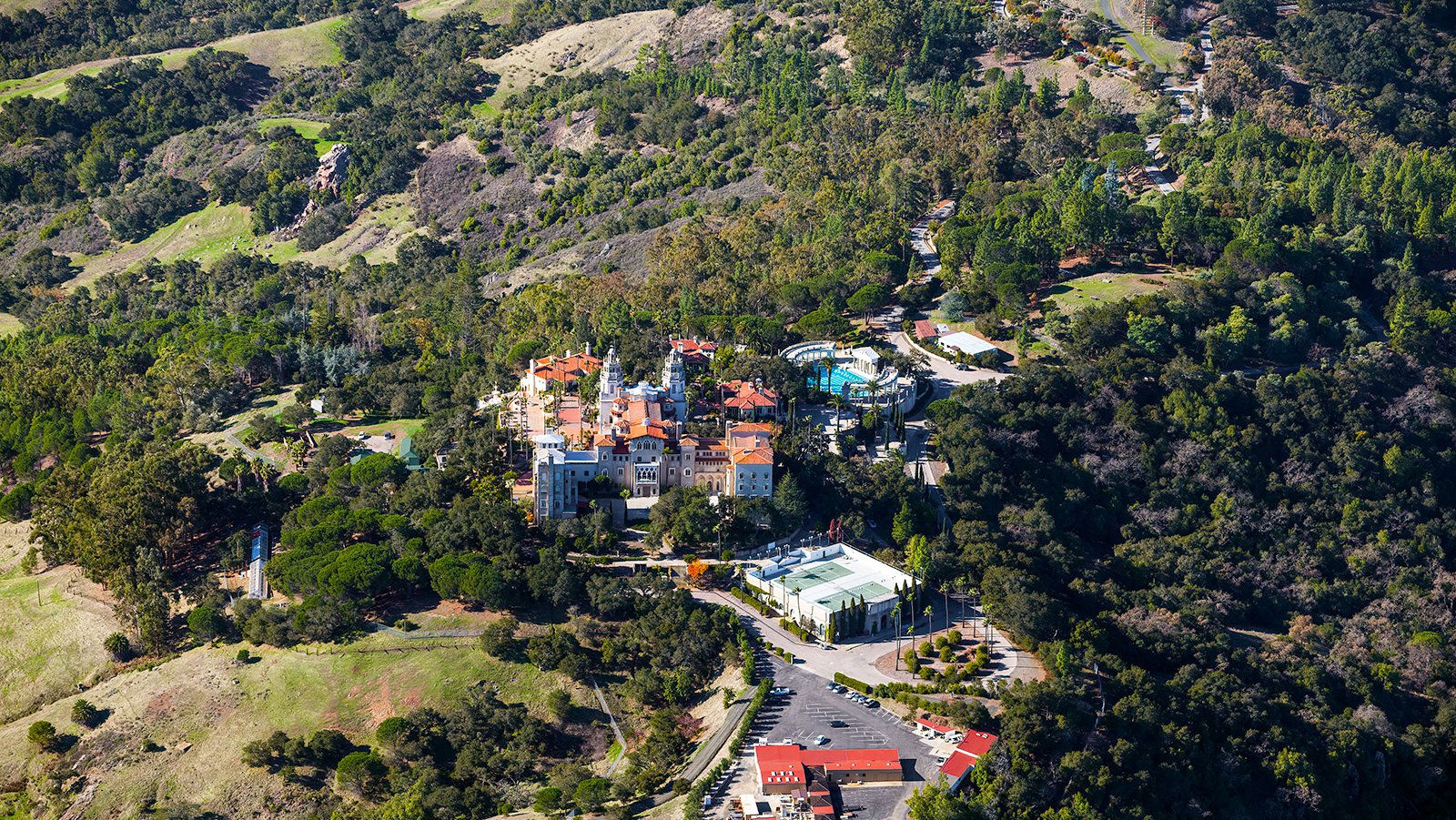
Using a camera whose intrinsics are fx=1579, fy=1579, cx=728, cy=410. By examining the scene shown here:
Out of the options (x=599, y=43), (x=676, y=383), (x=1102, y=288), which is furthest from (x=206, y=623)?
(x=599, y=43)

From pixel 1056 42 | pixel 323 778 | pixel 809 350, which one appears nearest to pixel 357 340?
pixel 809 350

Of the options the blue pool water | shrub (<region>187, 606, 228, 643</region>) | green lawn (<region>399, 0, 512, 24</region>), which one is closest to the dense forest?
shrub (<region>187, 606, 228, 643</region>)


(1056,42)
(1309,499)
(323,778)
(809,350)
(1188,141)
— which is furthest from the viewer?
(1056,42)

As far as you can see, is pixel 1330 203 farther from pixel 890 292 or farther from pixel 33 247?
pixel 33 247

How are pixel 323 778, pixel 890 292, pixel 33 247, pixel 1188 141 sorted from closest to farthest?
pixel 323 778
pixel 890 292
pixel 1188 141
pixel 33 247

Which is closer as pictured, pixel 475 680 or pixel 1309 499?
pixel 475 680

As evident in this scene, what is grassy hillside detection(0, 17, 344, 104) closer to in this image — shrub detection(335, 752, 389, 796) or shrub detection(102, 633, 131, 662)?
shrub detection(102, 633, 131, 662)

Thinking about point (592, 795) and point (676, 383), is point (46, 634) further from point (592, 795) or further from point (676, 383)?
point (592, 795)
